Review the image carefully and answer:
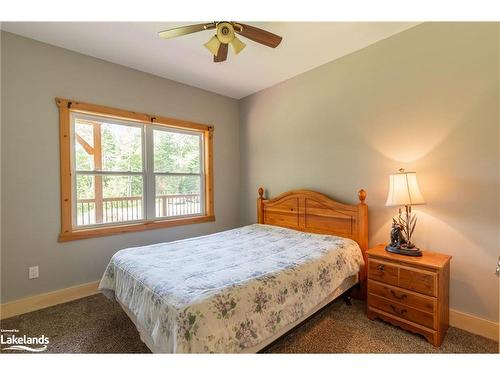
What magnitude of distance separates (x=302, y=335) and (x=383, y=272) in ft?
2.88

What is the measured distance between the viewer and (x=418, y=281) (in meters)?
1.81

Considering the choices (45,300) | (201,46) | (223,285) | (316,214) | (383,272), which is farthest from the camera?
(316,214)

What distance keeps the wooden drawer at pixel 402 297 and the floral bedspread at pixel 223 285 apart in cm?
25

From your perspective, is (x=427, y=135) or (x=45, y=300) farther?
(x=45, y=300)

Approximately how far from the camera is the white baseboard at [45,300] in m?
2.21

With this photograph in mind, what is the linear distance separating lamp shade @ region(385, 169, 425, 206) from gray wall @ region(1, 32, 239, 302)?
9.91 ft

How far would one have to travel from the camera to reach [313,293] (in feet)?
6.02

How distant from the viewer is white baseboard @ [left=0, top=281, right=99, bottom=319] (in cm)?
221

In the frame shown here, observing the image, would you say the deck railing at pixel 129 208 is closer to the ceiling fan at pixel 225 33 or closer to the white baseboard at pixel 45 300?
the white baseboard at pixel 45 300

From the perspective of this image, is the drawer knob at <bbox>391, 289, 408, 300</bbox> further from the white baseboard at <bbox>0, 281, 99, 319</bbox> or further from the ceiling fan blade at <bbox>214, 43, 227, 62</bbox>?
the white baseboard at <bbox>0, 281, 99, 319</bbox>

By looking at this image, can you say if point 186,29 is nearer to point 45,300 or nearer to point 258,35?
point 258,35

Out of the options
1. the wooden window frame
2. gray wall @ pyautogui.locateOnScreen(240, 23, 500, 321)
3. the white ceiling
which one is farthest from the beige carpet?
the white ceiling

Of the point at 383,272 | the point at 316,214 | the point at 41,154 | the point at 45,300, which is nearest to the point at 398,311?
the point at 383,272
